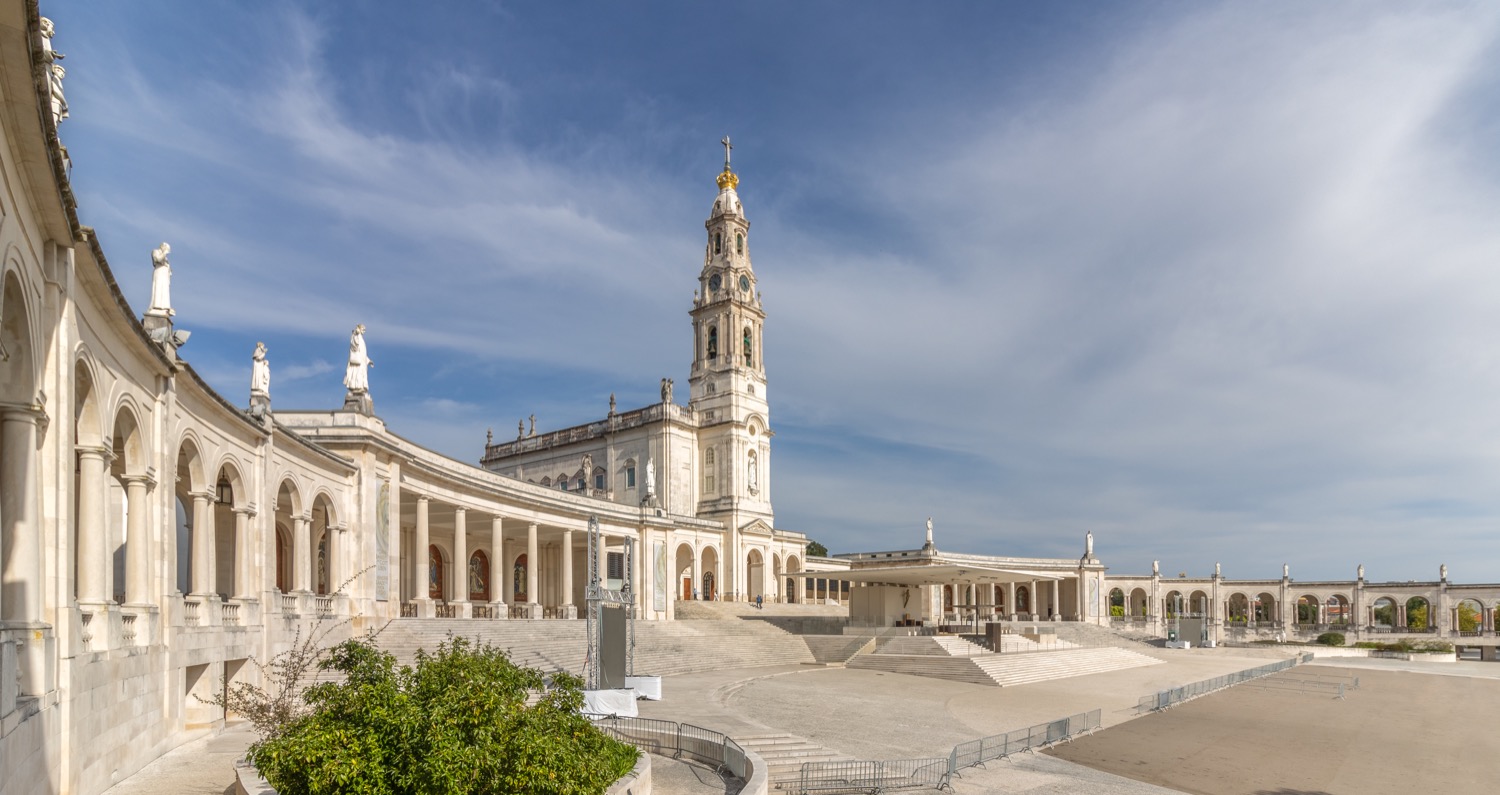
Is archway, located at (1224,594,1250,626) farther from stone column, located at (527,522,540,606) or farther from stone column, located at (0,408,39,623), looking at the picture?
stone column, located at (0,408,39,623)

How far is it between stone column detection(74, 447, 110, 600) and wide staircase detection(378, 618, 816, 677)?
13.6 metres

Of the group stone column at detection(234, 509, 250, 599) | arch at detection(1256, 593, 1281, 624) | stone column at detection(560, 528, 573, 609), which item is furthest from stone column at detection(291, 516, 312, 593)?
arch at detection(1256, 593, 1281, 624)

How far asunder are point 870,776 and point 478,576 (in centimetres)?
4082

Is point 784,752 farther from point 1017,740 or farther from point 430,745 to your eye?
point 430,745

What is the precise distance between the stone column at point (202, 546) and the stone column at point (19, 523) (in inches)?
386

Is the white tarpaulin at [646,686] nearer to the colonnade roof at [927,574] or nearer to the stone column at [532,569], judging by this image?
the stone column at [532,569]

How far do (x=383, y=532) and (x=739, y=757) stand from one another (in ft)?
67.2

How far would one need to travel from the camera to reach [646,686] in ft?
96.4

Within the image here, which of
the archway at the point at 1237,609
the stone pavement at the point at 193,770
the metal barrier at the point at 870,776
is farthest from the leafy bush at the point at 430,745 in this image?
the archway at the point at 1237,609

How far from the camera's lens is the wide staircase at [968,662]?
42.0 metres

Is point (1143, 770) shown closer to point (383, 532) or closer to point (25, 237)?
point (25, 237)

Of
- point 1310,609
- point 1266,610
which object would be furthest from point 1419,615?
point 1266,610

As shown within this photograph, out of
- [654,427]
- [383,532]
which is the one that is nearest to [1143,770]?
[383,532]

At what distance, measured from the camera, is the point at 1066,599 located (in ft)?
295
